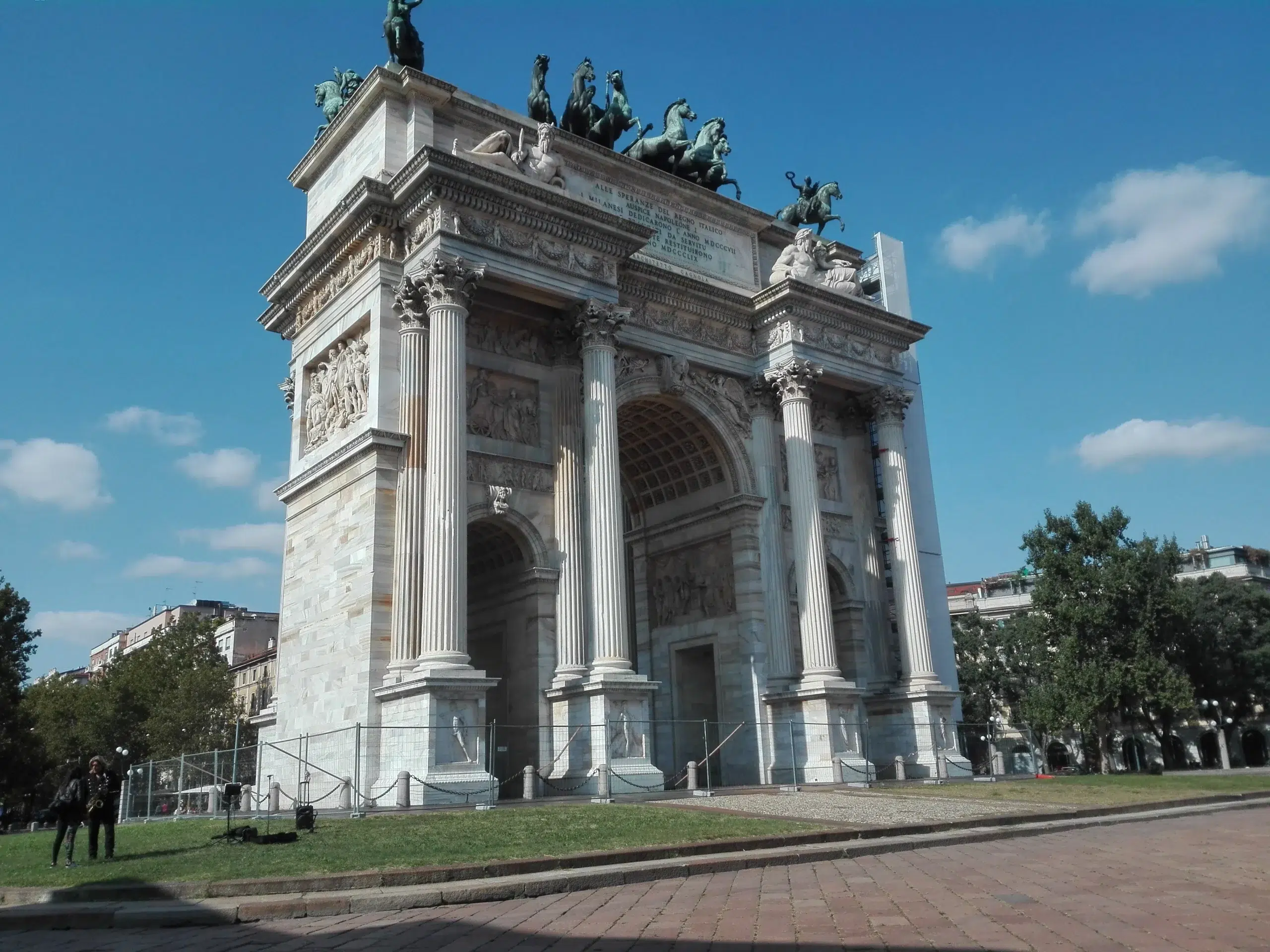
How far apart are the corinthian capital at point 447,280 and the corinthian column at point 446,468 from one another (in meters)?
0.02

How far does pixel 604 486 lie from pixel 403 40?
14.2 m

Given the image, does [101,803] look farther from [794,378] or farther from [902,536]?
[902,536]

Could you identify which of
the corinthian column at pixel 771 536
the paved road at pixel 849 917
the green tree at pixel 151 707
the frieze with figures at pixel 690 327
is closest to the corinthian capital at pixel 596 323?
the frieze with figures at pixel 690 327

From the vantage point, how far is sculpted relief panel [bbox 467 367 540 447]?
27781 millimetres

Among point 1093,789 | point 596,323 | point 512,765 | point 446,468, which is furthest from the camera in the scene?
point 596,323

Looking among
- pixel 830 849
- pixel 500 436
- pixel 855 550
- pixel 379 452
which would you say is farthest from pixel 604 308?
pixel 830 849

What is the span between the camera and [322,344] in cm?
3002

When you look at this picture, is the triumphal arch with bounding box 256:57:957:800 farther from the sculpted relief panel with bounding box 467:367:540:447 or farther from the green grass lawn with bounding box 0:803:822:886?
the green grass lawn with bounding box 0:803:822:886

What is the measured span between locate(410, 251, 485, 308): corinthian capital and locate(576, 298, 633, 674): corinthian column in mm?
3490

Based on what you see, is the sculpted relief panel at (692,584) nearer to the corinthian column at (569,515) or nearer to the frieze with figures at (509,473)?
the corinthian column at (569,515)

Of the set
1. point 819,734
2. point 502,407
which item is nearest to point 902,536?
point 819,734

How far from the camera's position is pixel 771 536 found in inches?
1287

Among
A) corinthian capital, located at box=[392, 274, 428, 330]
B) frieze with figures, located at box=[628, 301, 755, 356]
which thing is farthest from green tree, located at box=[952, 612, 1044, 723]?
corinthian capital, located at box=[392, 274, 428, 330]

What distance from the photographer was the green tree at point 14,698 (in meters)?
53.5
